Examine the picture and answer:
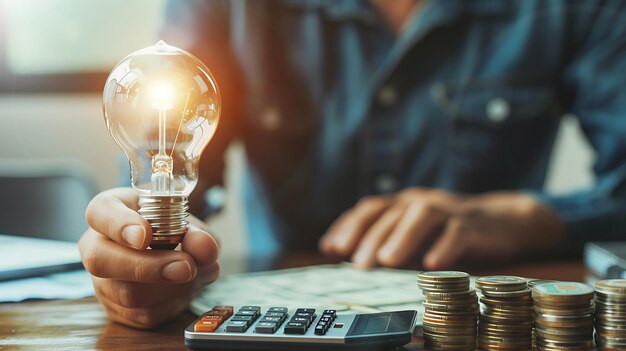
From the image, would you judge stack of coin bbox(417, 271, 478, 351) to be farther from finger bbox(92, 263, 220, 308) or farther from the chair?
the chair

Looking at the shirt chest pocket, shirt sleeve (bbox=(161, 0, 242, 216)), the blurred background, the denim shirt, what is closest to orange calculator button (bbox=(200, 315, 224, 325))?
shirt sleeve (bbox=(161, 0, 242, 216))

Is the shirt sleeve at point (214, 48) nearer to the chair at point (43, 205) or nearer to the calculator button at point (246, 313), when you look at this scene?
the chair at point (43, 205)

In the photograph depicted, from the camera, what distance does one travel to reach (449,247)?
0.86 meters

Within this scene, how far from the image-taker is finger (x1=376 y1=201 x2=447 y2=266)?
0.82m

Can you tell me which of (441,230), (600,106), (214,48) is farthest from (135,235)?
(600,106)

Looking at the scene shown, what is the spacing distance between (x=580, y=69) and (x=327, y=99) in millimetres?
437

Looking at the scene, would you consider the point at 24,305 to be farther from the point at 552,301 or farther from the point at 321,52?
the point at 321,52

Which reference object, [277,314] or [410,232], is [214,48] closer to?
[410,232]

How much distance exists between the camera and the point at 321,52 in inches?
51.2

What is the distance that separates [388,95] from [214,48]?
0.31 meters

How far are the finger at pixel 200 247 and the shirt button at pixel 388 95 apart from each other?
2.62 ft

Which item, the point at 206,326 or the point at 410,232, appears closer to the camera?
the point at 206,326

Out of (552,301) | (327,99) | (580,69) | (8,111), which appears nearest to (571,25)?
(580,69)

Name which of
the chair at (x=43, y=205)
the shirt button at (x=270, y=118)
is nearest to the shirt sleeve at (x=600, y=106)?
the shirt button at (x=270, y=118)
